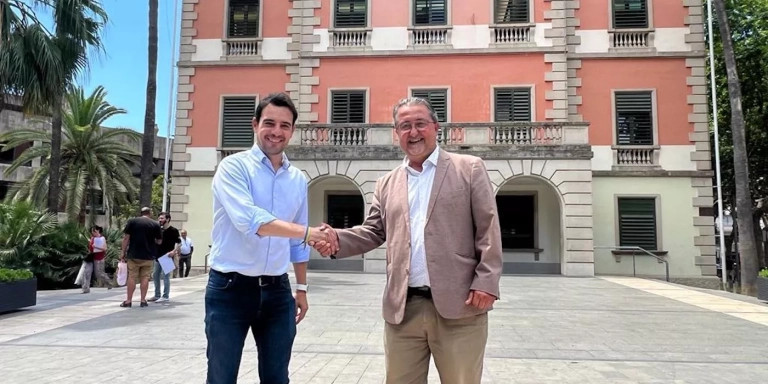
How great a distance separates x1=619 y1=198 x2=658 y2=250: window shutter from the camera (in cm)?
1791

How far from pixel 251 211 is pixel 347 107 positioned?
16933 mm

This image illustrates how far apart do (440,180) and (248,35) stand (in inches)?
756

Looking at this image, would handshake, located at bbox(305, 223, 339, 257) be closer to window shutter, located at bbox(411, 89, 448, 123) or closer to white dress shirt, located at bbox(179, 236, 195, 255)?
white dress shirt, located at bbox(179, 236, 195, 255)

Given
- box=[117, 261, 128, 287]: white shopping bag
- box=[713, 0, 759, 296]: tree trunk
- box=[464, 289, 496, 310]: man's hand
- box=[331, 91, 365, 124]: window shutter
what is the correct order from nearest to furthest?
box=[464, 289, 496, 310]: man's hand < box=[117, 261, 128, 287]: white shopping bag < box=[713, 0, 759, 296]: tree trunk < box=[331, 91, 365, 124]: window shutter

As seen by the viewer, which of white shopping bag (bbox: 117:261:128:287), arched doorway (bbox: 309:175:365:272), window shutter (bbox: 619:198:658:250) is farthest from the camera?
arched doorway (bbox: 309:175:365:272)

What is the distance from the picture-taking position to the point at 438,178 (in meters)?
2.83

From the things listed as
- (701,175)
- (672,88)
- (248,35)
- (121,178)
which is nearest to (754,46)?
(672,88)

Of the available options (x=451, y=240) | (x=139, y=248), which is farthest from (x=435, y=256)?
(x=139, y=248)

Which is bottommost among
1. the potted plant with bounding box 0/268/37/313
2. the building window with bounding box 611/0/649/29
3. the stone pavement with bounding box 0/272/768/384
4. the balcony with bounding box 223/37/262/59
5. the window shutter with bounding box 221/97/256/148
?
the stone pavement with bounding box 0/272/768/384

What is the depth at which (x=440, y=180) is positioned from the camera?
2.82 meters

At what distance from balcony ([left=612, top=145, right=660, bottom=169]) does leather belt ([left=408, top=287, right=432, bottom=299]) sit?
17.2 meters

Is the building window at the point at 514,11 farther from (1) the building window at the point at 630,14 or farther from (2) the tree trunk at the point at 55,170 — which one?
(2) the tree trunk at the point at 55,170

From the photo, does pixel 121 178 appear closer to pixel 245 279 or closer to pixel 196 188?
pixel 196 188

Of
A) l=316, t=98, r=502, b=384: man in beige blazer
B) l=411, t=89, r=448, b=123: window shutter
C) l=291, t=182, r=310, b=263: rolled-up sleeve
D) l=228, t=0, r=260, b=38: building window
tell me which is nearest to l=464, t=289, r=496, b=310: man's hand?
l=316, t=98, r=502, b=384: man in beige blazer
